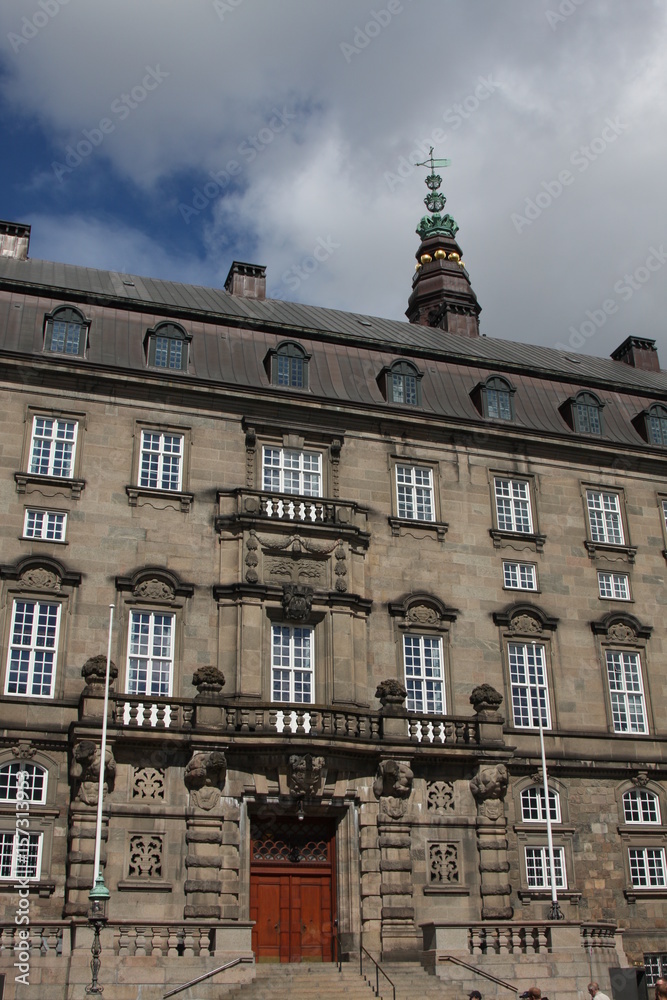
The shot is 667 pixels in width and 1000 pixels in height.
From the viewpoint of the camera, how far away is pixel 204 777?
91.0ft

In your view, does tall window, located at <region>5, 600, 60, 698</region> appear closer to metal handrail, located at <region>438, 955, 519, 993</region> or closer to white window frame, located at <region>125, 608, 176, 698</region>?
white window frame, located at <region>125, 608, 176, 698</region>

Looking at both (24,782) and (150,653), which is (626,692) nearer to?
(150,653)

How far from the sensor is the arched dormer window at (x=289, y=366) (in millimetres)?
35406

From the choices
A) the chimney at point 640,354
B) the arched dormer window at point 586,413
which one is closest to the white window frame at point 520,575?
the arched dormer window at point 586,413

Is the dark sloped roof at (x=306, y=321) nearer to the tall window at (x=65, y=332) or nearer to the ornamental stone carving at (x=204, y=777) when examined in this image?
the tall window at (x=65, y=332)

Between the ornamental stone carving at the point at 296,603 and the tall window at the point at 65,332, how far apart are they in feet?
31.0

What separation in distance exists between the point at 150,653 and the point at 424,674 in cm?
799

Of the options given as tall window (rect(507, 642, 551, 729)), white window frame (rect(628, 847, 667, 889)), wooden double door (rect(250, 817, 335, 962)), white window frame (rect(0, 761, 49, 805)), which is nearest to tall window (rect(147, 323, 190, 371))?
white window frame (rect(0, 761, 49, 805))

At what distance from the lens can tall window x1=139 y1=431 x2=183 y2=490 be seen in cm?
3259

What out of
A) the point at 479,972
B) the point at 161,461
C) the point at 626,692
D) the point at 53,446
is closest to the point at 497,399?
the point at 626,692

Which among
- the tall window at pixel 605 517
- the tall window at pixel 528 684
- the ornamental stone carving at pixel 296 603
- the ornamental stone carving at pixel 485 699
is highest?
the tall window at pixel 605 517

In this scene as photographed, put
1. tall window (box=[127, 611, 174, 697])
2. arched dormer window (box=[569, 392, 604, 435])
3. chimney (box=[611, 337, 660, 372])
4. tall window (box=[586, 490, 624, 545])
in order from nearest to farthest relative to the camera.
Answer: tall window (box=[127, 611, 174, 697]), tall window (box=[586, 490, 624, 545]), arched dormer window (box=[569, 392, 604, 435]), chimney (box=[611, 337, 660, 372])

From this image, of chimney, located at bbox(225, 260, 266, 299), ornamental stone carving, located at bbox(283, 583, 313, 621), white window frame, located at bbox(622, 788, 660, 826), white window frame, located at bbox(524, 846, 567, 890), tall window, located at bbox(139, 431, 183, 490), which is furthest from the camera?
chimney, located at bbox(225, 260, 266, 299)

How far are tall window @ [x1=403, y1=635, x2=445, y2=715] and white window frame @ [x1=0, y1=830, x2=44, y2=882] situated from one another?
35.4 ft
